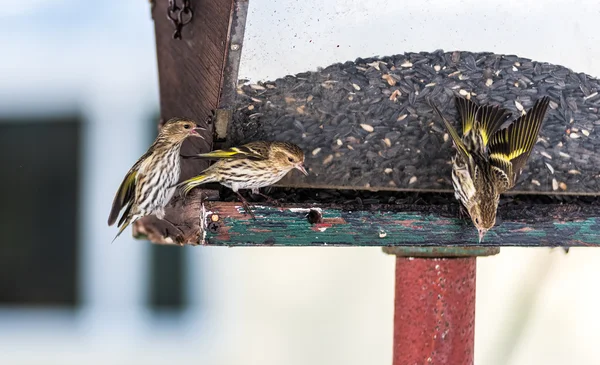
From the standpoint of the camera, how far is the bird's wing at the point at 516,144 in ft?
13.0

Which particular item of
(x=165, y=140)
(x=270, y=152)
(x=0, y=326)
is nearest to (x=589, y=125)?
(x=270, y=152)

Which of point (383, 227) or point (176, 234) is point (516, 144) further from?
point (176, 234)

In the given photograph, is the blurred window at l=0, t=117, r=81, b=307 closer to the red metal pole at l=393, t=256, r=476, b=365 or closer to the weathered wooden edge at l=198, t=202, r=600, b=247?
the red metal pole at l=393, t=256, r=476, b=365

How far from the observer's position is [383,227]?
3.80m

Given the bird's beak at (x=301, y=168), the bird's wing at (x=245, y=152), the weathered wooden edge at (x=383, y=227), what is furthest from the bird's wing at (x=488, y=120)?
the bird's wing at (x=245, y=152)

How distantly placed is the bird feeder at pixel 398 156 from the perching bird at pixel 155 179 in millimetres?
73

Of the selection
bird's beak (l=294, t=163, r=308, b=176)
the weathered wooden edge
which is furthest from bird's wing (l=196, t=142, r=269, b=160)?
the weathered wooden edge

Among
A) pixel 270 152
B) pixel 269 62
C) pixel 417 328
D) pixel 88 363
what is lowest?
pixel 88 363

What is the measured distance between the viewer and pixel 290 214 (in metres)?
3.73

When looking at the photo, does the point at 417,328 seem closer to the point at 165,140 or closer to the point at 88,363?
the point at 165,140

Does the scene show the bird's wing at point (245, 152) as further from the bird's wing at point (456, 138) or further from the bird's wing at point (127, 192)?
the bird's wing at point (456, 138)

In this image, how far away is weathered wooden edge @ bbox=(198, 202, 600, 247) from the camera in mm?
3668

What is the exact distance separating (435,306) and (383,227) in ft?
1.70

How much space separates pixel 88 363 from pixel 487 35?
23.3 feet
